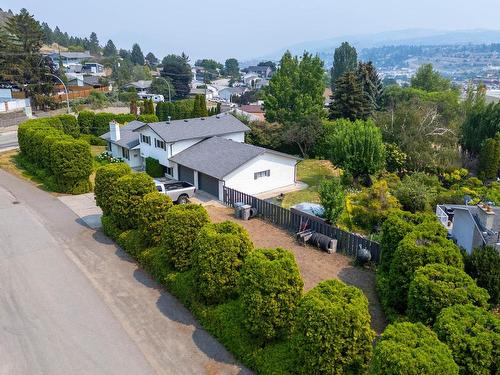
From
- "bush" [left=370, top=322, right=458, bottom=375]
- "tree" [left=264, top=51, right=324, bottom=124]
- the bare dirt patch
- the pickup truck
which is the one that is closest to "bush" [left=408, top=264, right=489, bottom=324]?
"bush" [left=370, top=322, right=458, bottom=375]

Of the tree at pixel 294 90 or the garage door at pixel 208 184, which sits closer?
the garage door at pixel 208 184

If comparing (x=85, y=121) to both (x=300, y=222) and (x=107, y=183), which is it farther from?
(x=300, y=222)

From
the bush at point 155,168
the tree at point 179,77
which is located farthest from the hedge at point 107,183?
the tree at point 179,77

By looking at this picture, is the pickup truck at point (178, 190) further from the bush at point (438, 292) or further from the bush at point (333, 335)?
the bush at point (438, 292)

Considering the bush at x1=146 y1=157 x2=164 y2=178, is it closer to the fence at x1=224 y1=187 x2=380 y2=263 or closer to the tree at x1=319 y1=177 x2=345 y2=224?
the fence at x1=224 y1=187 x2=380 y2=263

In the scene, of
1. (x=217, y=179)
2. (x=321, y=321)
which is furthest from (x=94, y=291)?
(x=217, y=179)

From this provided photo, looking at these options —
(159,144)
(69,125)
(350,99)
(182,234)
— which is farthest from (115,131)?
(350,99)
